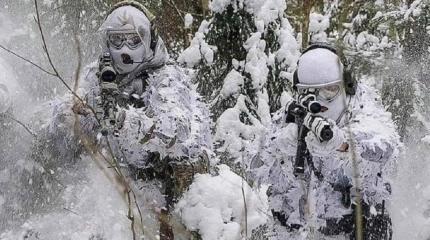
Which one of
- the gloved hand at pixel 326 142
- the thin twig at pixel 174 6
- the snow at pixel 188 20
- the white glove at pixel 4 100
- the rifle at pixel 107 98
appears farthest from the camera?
the thin twig at pixel 174 6

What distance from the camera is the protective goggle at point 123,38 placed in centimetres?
429

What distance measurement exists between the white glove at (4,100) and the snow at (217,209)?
1.50 meters

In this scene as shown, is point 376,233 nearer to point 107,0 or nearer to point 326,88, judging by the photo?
point 326,88

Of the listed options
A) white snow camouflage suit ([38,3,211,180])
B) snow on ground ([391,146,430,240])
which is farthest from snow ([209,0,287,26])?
white snow camouflage suit ([38,3,211,180])

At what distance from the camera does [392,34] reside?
27.0ft

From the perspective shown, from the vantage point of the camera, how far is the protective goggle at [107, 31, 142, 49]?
4.29 m

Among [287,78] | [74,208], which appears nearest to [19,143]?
[74,208]

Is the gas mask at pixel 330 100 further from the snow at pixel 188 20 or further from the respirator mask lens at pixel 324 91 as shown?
the snow at pixel 188 20

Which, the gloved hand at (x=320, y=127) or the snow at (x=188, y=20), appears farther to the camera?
the snow at (x=188, y=20)

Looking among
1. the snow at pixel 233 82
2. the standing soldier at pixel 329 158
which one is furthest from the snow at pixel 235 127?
the standing soldier at pixel 329 158

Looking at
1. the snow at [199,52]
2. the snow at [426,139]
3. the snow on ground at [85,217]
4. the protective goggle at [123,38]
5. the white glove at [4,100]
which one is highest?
the protective goggle at [123,38]

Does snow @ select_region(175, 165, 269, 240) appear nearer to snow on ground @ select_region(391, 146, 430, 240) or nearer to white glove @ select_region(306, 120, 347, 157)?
white glove @ select_region(306, 120, 347, 157)

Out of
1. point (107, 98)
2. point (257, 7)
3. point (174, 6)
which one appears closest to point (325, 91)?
point (107, 98)

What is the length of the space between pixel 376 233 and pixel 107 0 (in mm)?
6040
